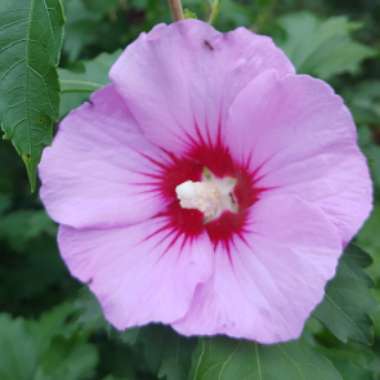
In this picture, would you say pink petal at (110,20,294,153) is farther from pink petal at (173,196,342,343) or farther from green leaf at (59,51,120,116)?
green leaf at (59,51,120,116)

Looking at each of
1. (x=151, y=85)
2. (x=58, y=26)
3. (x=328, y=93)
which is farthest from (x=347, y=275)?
(x=58, y=26)

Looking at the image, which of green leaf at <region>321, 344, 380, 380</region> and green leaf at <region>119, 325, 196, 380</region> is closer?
green leaf at <region>119, 325, 196, 380</region>

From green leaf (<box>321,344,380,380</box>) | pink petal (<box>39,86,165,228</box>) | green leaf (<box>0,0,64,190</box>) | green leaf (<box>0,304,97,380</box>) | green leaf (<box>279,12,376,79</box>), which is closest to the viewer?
green leaf (<box>0,0,64,190</box>)

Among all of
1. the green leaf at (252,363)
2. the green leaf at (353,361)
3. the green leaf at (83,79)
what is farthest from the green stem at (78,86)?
the green leaf at (353,361)

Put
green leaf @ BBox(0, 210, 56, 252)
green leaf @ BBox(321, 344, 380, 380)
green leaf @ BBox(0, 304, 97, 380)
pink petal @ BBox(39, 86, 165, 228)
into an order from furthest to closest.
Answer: green leaf @ BBox(0, 210, 56, 252), green leaf @ BBox(0, 304, 97, 380), green leaf @ BBox(321, 344, 380, 380), pink petal @ BBox(39, 86, 165, 228)

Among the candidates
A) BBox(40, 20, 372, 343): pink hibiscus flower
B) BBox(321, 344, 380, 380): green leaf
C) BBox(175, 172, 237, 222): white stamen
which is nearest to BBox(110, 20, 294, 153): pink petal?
BBox(40, 20, 372, 343): pink hibiscus flower

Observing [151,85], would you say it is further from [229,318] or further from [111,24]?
[111,24]

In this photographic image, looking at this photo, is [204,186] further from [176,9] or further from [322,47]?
[322,47]
